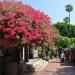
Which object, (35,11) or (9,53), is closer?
(35,11)

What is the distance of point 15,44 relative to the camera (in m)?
16.0

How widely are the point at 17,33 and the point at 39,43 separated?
2.41 m

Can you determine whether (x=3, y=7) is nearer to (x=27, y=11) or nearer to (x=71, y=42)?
(x=27, y=11)

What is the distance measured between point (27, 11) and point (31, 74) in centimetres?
641

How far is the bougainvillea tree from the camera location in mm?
15930

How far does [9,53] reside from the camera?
22266mm

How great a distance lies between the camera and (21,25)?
16.2 m

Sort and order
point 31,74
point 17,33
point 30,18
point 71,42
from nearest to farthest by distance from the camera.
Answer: point 17,33
point 30,18
point 31,74
point 71,42

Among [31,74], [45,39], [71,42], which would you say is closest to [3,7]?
[45,39]

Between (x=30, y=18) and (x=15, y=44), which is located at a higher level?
(x=30, y=18)

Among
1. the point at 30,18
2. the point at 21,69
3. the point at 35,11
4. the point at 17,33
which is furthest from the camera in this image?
the point at 21,69

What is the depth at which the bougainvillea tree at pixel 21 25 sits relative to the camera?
15930 mm

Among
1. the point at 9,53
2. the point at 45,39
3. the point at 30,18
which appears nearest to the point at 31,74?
the point at 9,53

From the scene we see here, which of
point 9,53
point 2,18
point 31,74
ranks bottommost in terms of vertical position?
point 31,74
